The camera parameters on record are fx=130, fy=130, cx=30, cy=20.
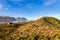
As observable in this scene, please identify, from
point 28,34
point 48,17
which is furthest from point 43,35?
point 48,17

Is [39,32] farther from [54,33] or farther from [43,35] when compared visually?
[54,33]

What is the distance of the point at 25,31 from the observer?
63.8ft

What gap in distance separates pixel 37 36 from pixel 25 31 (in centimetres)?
224

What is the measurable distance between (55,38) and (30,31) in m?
3.97

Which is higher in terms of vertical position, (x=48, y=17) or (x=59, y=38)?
(x=48, y=17)

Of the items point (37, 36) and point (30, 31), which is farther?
point (30, 31)

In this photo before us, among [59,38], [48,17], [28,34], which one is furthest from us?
[48,17]

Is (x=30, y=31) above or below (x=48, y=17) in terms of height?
below

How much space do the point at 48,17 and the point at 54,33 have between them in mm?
9386

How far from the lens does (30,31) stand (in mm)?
19328

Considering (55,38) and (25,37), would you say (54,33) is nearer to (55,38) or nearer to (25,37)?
(55,38)

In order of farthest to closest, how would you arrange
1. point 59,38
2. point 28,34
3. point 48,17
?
point 48,17, point 28,34, point 59,38

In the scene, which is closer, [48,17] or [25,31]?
[25,31]

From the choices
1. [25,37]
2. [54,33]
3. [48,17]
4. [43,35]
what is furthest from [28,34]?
[48,17]
